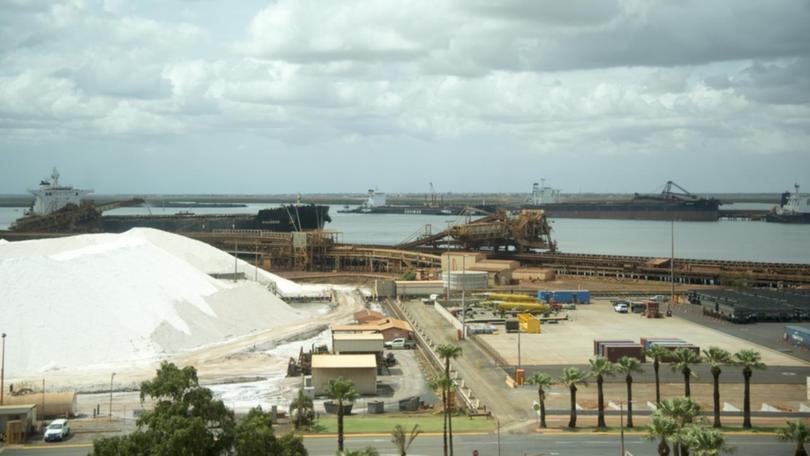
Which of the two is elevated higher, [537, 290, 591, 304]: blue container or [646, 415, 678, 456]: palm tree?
[646, 415, 678, 456]: palm tree

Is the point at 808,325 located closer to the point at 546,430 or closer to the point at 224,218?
the point at 546,430

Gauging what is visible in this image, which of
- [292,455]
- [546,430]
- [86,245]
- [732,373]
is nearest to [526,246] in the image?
[86,245]

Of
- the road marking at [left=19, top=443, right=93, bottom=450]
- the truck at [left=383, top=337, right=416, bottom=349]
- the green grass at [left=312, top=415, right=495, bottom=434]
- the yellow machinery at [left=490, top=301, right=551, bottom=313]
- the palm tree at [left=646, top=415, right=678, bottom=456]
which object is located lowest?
the road marking at [left=19, top=443, right=93, bottom=450]

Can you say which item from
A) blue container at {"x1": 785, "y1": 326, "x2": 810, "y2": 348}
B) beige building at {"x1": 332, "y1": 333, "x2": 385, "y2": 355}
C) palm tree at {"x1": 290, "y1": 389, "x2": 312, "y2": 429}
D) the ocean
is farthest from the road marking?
the ocean

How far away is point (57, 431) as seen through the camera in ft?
91.1

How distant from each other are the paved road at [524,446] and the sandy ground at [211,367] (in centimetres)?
951

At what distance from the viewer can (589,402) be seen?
3206cm

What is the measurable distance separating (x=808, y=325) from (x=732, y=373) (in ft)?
53.6

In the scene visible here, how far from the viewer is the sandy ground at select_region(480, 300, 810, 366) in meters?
40.8

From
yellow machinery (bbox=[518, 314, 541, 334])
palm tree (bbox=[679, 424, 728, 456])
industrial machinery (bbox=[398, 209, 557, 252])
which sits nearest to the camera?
palm tree (bbox=[679, 424, 728, 456])

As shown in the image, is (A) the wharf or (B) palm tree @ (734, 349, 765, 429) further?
(A) the wharf

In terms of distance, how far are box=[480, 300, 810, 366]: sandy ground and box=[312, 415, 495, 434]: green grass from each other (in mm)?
10406

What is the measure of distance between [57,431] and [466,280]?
145 feet

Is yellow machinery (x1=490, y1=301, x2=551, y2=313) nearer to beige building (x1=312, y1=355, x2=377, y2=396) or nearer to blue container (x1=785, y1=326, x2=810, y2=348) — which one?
blue container (x1=785, y1=326, x2=810, y2=348)
